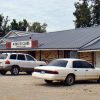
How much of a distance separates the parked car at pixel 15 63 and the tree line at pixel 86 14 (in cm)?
3734

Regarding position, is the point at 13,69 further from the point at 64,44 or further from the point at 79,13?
the point at 79,13

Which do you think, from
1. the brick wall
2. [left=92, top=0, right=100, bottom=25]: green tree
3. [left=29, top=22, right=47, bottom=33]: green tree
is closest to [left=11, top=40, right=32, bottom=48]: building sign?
the brick wall

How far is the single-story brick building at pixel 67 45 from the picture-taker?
28.6m

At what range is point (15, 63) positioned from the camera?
27.7 m

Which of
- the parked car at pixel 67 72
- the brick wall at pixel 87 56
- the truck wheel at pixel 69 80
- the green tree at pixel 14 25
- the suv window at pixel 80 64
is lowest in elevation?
the truck wheel at pixel 69 80

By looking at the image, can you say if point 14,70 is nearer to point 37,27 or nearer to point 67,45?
point 67,45

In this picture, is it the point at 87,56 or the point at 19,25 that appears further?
the point at 19,25

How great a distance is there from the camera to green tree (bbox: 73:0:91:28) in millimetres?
65188

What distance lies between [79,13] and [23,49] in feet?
103

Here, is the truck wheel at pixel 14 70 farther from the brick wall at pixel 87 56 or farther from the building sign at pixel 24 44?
the building sign at pixel 24 44

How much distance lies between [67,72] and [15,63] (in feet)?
29.6

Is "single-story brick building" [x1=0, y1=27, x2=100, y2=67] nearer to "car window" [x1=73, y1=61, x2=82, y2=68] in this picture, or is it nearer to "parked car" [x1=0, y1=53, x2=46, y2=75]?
"parked car" [x1=0, y1=53, x2=46, y2=75]

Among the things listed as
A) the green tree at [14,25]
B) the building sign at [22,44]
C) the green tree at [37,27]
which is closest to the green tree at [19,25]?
the green tree at [14,25]

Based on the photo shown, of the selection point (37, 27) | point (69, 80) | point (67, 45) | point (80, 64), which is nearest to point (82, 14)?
point (37, 27)
